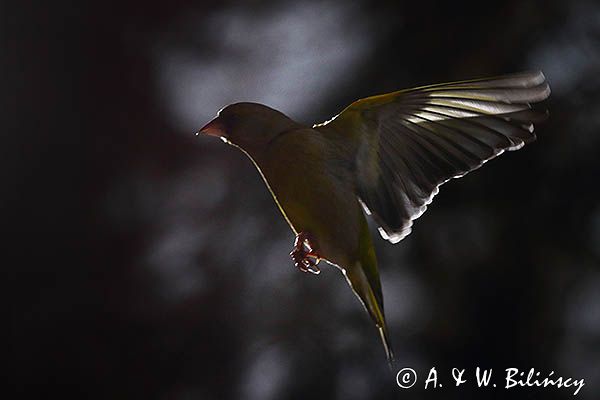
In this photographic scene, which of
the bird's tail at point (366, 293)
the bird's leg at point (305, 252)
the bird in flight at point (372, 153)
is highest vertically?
the bird in flight at point (372, 153)

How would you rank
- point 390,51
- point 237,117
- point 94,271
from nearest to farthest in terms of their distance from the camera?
point 237,117
point 94,271
point 390,51

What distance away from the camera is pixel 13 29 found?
1.32 m

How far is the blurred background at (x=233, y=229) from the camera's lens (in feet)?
4.14

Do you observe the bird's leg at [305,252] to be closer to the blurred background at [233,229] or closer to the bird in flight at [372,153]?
the bird in flight at [372,153]

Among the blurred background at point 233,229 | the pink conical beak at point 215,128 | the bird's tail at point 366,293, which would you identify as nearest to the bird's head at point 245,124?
the pink conical beak at point 215,128

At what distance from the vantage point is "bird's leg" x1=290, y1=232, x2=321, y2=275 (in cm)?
61

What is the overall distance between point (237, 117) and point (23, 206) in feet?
2.59

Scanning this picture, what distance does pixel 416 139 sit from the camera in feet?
2.36

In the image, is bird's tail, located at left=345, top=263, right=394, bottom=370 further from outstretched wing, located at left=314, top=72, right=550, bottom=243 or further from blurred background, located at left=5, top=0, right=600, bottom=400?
blurred background, located at left=5, top=0, right=600, bottom=400

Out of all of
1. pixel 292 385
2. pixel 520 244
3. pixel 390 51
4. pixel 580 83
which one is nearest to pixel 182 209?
pixel 292 385

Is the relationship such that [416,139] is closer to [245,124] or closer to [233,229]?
[245,124]

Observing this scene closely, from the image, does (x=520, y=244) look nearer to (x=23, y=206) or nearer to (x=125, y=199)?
(x=125, y=199)

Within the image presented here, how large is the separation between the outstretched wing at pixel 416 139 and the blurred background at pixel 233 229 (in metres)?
0.59

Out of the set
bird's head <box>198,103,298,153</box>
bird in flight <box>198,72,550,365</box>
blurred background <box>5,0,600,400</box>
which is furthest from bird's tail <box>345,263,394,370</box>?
blurred background <box>5,0,600,400</box>
